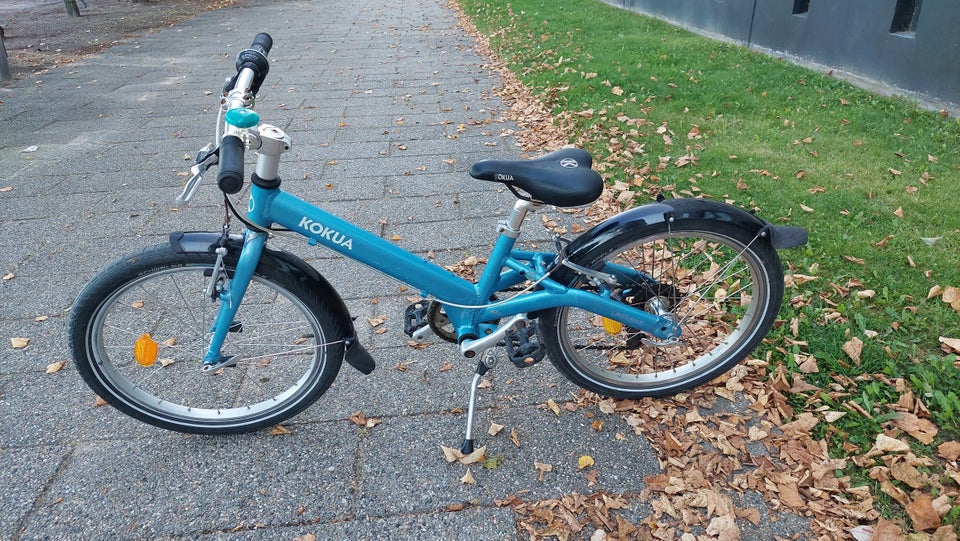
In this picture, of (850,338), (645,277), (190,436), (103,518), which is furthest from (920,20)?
(103,518)

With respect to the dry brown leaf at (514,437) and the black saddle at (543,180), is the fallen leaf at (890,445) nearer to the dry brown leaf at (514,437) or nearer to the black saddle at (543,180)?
the dry brown leaf at (514,437)

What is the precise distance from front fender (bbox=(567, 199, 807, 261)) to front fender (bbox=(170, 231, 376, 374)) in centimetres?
93

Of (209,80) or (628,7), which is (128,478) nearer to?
(209,80)

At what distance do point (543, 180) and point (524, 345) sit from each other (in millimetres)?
705

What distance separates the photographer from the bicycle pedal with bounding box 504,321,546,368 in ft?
8.15

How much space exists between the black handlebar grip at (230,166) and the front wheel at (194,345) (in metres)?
0.54

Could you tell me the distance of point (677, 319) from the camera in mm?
2650

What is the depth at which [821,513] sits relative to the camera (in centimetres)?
218

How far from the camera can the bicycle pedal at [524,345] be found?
97.8 inches

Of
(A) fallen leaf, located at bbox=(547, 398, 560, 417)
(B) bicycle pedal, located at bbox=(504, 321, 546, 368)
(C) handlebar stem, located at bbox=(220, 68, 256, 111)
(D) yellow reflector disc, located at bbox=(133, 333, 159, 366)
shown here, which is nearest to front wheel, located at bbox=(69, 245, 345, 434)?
(D) yellow reflector disc, located at bbox=(133, 333, 159, 366)

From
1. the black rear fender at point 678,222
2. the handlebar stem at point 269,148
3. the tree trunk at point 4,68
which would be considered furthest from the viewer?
the tree trunk at point 4,68

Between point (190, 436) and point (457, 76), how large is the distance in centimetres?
721

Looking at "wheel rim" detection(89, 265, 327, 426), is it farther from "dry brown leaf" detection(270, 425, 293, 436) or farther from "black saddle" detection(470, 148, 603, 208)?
"black saddle" detection(470, 148, 603, 208)

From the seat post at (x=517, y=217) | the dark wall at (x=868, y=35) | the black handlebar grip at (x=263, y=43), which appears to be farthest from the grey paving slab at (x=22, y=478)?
the dark wall at (x=868, y=35)
